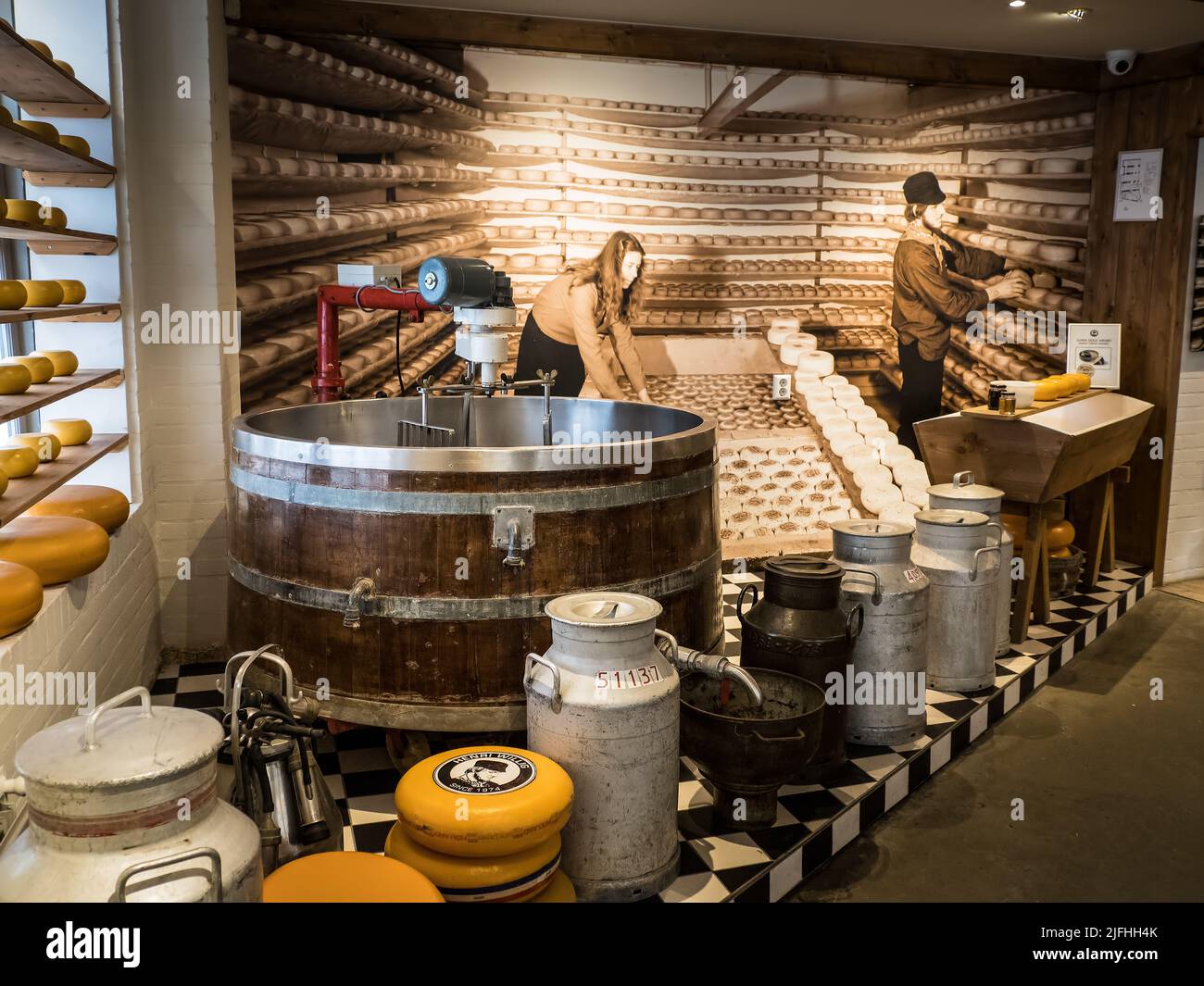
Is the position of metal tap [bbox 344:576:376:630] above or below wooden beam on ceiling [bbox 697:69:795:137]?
below

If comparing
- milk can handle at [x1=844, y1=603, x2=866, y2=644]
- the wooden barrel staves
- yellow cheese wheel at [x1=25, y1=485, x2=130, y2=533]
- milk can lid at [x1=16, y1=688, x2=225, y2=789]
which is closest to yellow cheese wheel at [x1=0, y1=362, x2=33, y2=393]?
yellow cheese wheel at [x1=25, y1=485, x2=130, y2=533]

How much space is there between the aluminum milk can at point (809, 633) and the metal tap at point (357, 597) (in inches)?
51.2

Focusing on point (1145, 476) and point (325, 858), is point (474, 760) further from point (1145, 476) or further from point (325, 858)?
point (1145, 476)

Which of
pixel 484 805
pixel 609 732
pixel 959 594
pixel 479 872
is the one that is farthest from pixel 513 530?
pixel 959 594

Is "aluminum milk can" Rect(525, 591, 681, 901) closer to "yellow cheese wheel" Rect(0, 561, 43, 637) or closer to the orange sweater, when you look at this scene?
"yellow cheese wheel" Rect(0, 561, 43, 637)

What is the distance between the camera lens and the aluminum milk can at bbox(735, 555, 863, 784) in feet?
11.5

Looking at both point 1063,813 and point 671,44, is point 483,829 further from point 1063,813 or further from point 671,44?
point 671,44

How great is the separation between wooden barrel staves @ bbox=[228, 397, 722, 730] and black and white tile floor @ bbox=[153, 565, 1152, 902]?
0.40 m

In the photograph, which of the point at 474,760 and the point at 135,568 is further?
the point at 135,568

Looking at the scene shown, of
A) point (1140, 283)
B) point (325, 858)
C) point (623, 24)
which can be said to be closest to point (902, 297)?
point (1140, 283)

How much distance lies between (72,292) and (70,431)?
50cm

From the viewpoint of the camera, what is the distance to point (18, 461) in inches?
125
